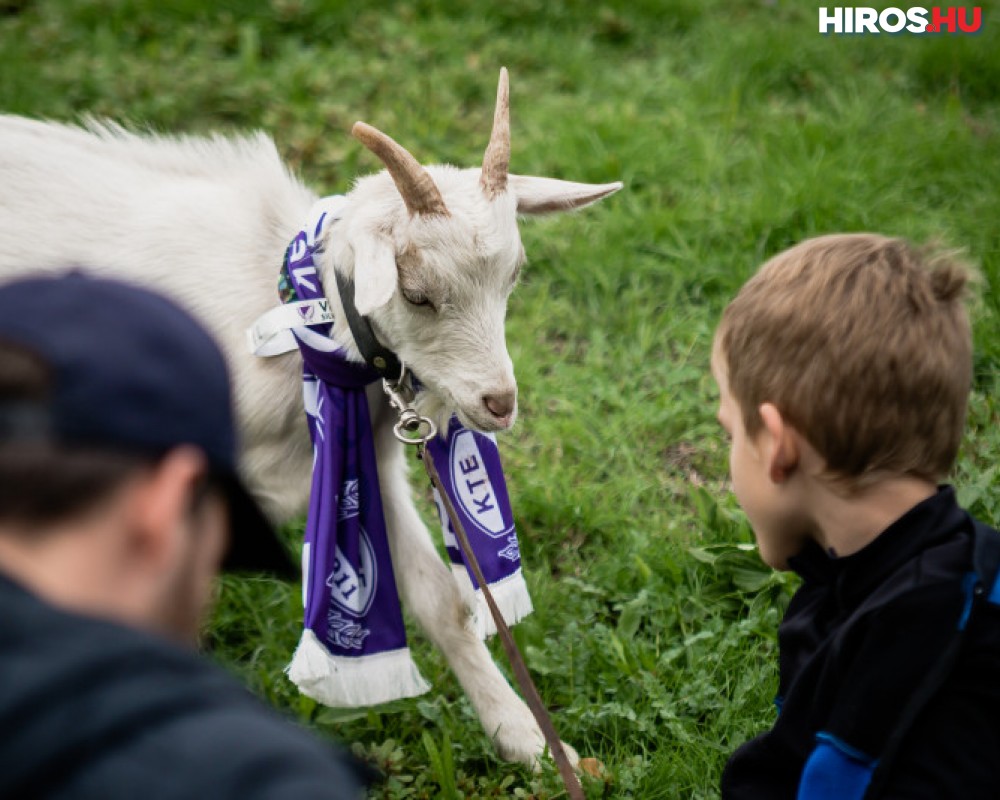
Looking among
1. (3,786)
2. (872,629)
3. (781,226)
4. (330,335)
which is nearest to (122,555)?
(3,786)

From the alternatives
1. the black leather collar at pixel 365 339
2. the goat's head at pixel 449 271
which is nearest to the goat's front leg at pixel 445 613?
the black leather collar at pixel 365 339

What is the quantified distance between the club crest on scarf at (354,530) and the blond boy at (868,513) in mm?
1064

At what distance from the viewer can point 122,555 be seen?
116cm

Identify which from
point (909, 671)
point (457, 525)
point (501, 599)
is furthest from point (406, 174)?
point (909, 671)

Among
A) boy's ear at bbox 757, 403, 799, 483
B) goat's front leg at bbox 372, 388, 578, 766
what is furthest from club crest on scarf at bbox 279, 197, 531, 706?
boy's ear at bbox 757, 403, 799, 483

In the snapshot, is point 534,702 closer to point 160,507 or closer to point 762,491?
point 762,491

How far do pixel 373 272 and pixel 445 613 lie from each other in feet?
3.35

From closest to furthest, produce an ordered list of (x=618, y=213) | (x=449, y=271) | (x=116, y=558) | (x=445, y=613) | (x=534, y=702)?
(x=116, y=558)
(x=534, y=702)
(x=449, y=271)
(x=445, y=613)
(x=618, y=213)

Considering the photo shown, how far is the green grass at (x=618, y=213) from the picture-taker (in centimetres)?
313

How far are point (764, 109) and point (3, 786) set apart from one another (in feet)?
17.2

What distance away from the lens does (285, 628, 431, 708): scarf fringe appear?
2.91 metres

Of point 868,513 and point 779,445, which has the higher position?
point 779,445

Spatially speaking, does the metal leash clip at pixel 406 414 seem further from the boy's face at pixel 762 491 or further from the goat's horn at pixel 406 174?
the boy's face at pixel 762 491

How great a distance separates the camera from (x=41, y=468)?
44.1 inches
